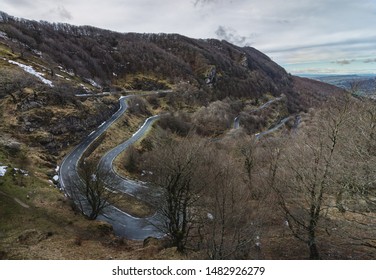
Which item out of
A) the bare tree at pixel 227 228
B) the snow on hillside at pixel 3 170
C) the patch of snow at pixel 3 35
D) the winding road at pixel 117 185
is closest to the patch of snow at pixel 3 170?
the snow on hillside at pixel 3 170

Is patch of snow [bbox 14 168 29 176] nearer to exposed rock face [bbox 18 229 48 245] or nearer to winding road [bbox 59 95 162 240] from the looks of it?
winding road [bbox 59 95 162 240]

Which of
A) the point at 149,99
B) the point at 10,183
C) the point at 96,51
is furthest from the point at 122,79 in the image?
the point at 10,183

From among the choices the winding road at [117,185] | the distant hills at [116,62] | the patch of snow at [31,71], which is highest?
the distant hills at [116,62]

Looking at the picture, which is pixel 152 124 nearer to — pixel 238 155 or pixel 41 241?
pixel 238 155

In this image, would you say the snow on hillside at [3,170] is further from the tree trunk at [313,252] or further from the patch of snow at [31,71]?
the patch of snow at [31,71]

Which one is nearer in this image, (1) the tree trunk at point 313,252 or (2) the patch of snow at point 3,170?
(1) the tree trunk at point 313,252

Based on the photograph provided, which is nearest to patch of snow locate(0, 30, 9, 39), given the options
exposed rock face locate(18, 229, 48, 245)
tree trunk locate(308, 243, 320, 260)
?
exposed rock face locate(18, 229, 48, 245)

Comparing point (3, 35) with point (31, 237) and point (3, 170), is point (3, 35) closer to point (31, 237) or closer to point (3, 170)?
point (3, 170)

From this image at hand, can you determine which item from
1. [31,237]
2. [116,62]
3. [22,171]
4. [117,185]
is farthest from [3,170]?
[116,62]
